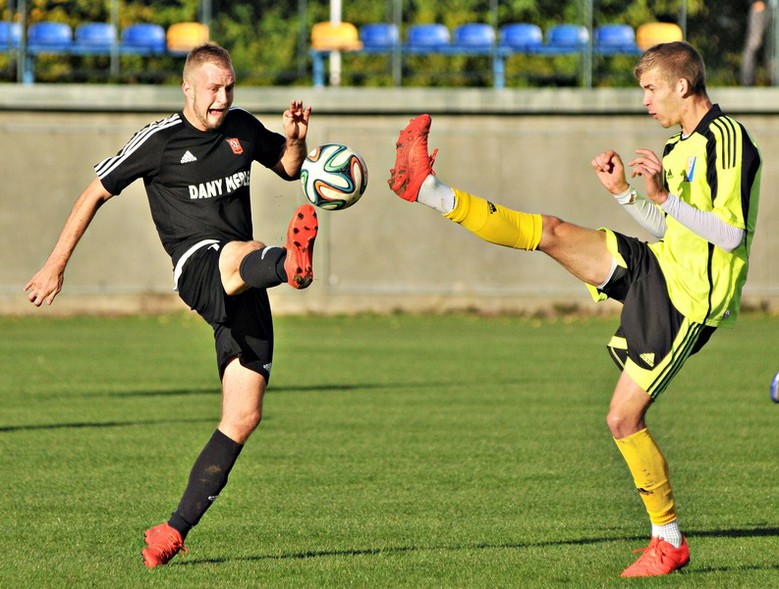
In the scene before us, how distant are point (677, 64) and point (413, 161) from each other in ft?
3.91

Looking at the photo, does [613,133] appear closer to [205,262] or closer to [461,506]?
[461,506]

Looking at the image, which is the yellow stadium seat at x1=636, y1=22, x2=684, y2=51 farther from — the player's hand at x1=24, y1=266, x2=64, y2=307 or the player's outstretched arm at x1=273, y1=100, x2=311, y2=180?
the player's hand at x1=24, y1=266, x2=64, y2=307

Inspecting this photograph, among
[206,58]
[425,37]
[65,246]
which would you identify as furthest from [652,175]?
[425,37]

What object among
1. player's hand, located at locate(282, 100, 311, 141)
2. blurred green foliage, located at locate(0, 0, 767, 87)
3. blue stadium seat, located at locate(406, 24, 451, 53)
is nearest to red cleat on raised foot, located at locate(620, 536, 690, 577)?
player's hand, located at locate(282, 100, 311, 141)

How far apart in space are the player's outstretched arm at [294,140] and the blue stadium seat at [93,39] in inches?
675

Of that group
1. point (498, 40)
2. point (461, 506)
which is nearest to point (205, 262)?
point (461, 506)

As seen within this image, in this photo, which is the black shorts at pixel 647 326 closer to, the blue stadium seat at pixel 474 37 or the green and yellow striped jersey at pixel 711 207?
the green and yellow striped jersey at pixel 711 207

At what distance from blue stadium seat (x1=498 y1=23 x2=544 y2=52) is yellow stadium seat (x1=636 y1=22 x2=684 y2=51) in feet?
5.42

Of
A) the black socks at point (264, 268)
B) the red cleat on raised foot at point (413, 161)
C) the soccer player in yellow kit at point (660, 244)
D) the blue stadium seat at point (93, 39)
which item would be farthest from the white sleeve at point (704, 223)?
the blue stadium seat at point (93, 39)

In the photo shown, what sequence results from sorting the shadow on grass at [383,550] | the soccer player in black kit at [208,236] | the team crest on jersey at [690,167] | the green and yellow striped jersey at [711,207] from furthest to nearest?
the shadow on grass at [383,550] → the soccer player in black kit at [208,236] → the team crest on jersey at [690,167] → the green and yellow striped jersey at [711,207]

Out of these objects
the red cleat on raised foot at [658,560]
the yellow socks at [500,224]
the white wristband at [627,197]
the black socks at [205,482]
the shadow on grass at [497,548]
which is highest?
the white wristband at [627,197]

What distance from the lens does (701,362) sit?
625 inches

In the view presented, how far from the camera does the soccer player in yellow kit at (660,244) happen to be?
578 cm

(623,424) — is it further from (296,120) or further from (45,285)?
(45,285)
